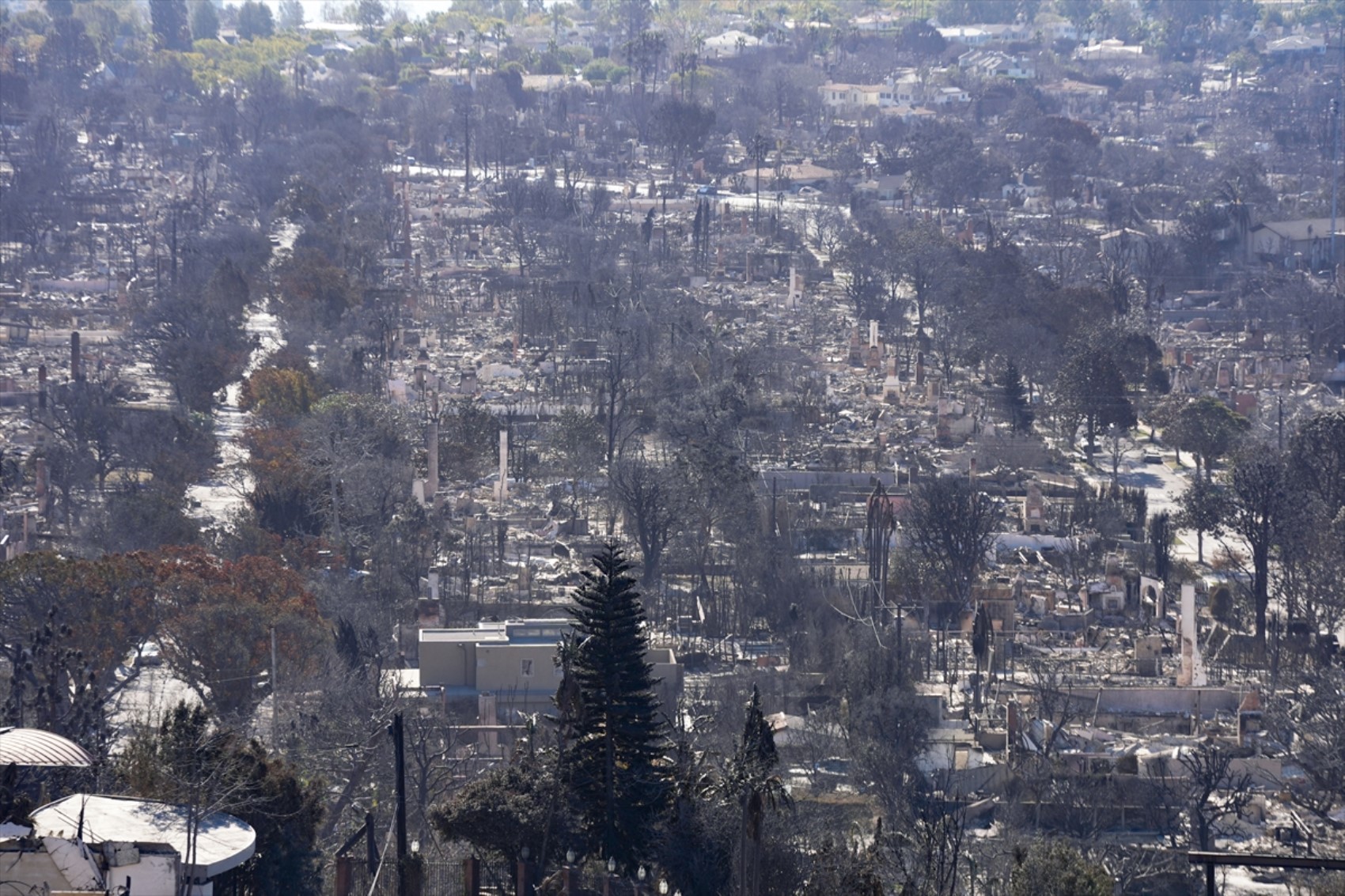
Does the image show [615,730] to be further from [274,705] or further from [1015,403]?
[1015,403]

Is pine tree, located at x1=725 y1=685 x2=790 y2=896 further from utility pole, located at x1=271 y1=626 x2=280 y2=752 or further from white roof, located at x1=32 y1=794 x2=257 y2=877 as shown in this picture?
utility pole, located at x1=271 y1=626 x2=280 y2=752

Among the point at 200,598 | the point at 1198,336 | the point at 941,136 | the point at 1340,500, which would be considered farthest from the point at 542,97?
the point at 200,598

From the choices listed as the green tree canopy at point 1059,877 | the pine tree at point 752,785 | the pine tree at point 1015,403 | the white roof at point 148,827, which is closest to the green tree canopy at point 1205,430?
the pine tree at point 1015,403

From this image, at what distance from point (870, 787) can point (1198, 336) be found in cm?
2336

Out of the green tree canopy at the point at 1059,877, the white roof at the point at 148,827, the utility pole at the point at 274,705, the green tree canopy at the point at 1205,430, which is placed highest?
the white roof at the point at 148,827

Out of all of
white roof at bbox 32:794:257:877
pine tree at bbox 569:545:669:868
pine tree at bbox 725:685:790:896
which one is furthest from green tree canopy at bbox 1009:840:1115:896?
white roof at bbox 32:794:257:877

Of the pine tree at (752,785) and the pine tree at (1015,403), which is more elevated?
the pine tree at (752,785)

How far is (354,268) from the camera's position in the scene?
41.9 m

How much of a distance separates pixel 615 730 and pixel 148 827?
3280 mm

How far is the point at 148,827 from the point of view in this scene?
1285 cm

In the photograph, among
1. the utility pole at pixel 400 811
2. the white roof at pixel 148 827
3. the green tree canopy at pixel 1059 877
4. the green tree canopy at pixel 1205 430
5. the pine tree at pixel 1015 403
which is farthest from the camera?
the pine tree at pixel 1015 403

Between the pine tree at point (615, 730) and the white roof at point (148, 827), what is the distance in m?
2.37

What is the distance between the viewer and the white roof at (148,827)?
1263cm

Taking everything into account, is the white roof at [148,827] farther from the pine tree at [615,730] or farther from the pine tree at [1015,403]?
the pine tree at [1015,403]
